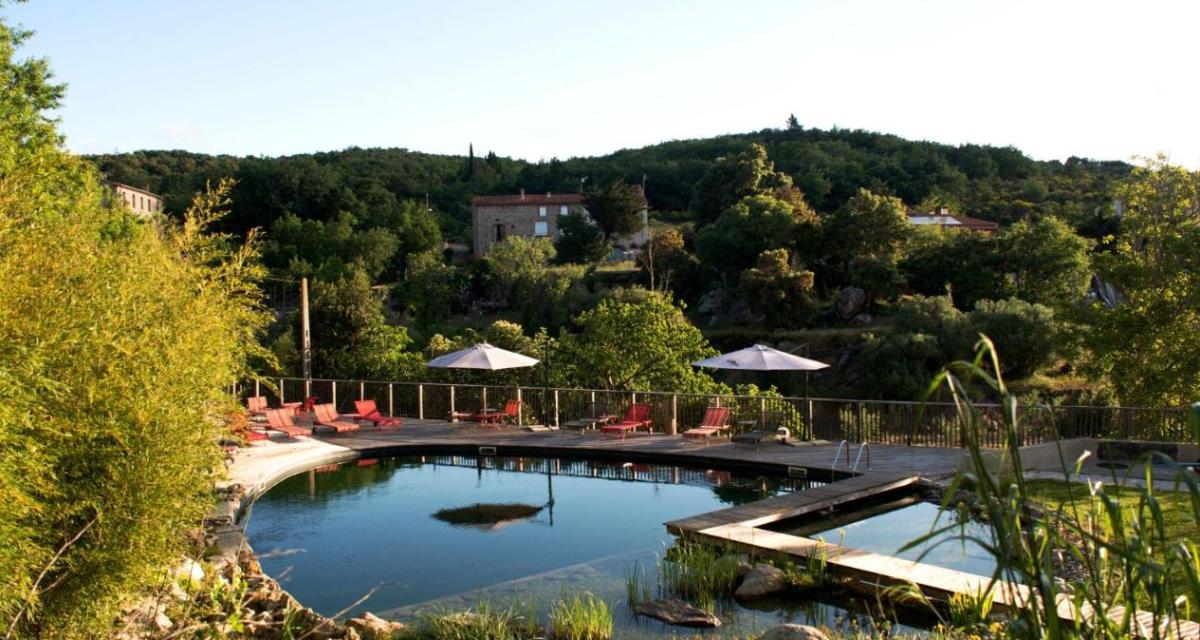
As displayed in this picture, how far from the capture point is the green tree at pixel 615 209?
53031mm

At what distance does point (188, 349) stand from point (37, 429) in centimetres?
133

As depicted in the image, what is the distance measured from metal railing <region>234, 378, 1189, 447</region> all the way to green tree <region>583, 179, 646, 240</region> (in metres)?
33.4

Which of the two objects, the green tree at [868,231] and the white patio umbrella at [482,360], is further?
the green tree at [868,231]

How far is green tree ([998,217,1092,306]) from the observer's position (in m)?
34.2

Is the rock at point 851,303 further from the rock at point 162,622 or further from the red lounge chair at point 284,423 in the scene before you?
the rock at point 162,622

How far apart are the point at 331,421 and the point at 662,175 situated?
53.7 m

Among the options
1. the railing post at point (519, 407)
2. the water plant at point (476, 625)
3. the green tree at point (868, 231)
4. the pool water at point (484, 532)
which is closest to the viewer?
the water plant at point (476, 625)

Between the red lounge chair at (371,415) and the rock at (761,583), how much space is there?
37.0 feet

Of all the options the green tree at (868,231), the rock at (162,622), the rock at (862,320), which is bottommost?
the rock at (162,622)

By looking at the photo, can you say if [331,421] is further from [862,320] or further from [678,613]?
[862,320]

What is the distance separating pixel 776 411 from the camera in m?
15.7

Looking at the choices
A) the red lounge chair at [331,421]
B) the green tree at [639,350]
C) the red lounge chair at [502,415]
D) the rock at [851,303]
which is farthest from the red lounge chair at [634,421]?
the rock at [851,303]

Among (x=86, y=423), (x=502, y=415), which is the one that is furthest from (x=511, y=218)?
(x=86, y=423)

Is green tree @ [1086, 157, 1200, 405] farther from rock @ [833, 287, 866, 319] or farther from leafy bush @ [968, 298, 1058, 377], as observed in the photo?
rock @ [833, 287, 866, 319]
